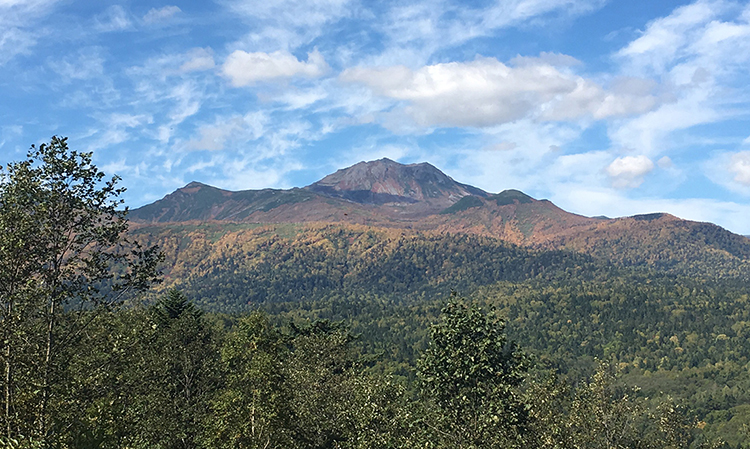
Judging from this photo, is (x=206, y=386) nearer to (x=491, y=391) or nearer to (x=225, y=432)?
(x=225, y=432)

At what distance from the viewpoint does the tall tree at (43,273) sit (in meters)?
27.2

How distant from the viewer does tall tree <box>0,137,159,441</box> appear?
27.2 metres

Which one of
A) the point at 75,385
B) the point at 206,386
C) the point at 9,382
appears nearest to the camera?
the point at 9,382

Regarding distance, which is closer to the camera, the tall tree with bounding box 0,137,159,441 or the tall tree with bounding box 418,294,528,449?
the tall tree with bounding box 0,137,159,441

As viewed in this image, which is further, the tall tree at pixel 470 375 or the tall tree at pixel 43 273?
the tall tree at pixel 470 375

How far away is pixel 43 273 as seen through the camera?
2942 centimetres

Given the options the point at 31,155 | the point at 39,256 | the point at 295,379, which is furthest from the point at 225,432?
the point at 31,155

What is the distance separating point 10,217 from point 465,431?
27436 millimetres

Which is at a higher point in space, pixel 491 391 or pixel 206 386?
pixel 491 391

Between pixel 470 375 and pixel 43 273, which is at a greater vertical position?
pixel 43 273

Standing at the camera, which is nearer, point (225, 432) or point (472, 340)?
point (472, 340)

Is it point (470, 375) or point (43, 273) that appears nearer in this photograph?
point (43, 273)

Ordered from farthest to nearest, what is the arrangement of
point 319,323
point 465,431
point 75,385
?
1. point 319,323
2. point 465,431
3. point 75,385

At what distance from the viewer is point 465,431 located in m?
31.8
